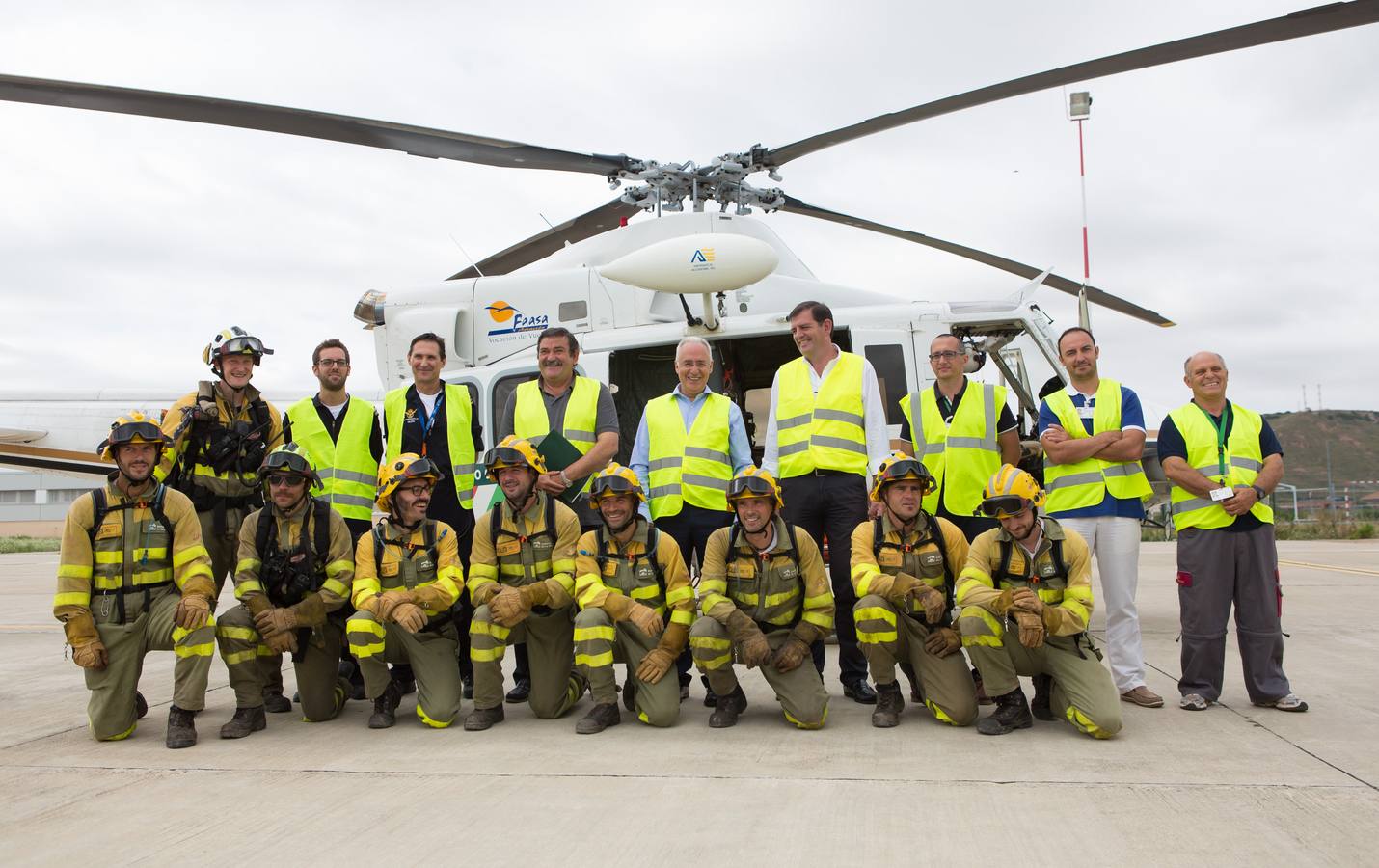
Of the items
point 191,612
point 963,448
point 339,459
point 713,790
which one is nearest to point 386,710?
point 191,612

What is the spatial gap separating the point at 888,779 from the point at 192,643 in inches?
125

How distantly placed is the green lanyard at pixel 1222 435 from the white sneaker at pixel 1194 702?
1.04 m

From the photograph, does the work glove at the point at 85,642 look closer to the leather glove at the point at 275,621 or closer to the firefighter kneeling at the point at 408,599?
the leather glove at the point at 275,621

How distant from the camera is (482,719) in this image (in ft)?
15.3

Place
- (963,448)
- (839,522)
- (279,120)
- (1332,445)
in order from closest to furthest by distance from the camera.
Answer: (839,522) → (963,448) → (279,120) → (1332,445)

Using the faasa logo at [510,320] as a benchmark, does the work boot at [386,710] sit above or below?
below

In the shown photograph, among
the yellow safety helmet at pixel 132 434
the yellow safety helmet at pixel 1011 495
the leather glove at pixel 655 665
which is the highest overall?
the yellow safety helmet at pixel 132 434

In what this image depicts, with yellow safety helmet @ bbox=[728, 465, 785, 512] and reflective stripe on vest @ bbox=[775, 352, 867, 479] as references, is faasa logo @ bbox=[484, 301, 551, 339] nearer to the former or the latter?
reflective stripe on vest @ bbox=[775, 352, 867, 479]

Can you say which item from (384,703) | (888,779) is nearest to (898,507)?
(888,779)

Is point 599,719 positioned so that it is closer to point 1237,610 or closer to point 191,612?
point 191,612

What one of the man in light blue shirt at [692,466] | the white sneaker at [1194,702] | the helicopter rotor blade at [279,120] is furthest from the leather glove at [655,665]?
the helicopter rotor blade at [279,120]

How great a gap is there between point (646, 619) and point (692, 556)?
90 cm

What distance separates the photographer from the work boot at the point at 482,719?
181 inches

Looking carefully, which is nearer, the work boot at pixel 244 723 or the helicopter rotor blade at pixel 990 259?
the work boot at pixel 244 723
